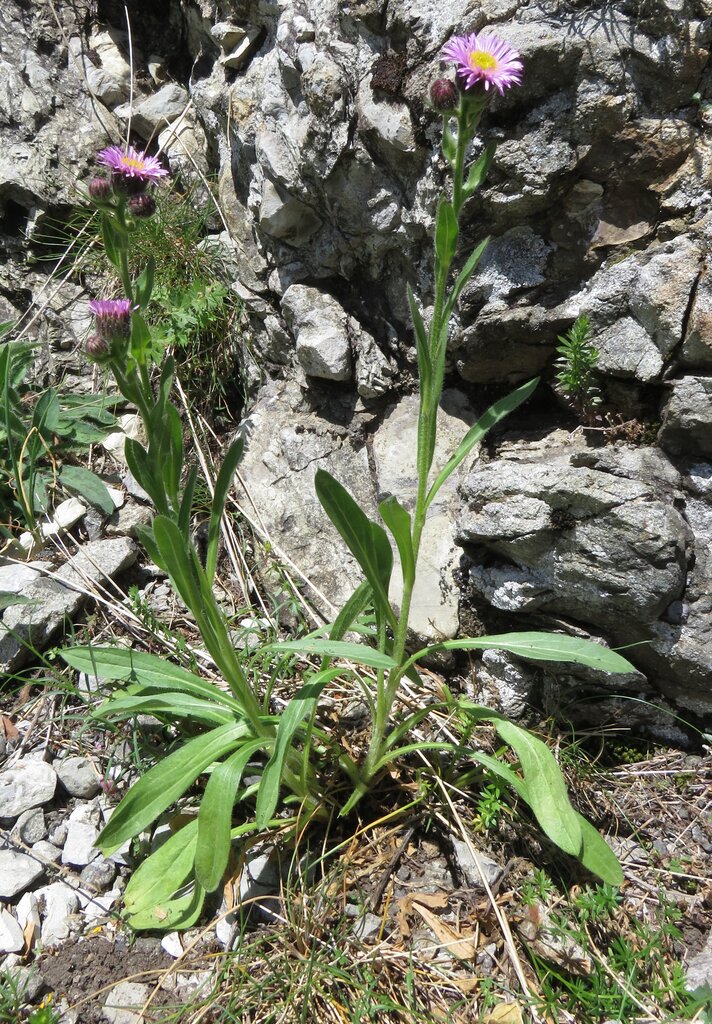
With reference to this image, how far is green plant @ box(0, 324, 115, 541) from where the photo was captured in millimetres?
2744

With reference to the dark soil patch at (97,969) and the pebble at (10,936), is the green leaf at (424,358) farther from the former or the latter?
the pebble at (10,936)

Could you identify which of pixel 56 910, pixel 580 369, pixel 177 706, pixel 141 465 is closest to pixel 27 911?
pixel 56 910

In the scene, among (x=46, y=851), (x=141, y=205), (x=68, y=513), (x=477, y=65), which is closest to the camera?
(x=477, y=65)

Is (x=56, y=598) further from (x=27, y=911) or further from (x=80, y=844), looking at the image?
(x=27, y=911)

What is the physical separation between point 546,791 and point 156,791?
2.97ft

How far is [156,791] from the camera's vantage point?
69.0 inches

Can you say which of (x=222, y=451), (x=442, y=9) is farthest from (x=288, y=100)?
(x=222, y=451)

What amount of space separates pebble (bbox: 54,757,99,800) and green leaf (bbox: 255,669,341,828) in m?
0.70

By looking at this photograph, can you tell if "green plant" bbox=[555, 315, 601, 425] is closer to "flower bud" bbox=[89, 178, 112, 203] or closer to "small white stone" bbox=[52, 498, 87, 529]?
"flower bud" bbox=[89, 178, 112, 203]

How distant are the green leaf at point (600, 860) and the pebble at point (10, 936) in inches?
52.8

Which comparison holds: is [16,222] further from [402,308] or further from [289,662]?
[289,662]

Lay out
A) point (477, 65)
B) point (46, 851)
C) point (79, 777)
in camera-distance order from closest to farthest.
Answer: point (477, 65)
point (46, 851)
point (79, 777)

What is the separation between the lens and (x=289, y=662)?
7.54 ft

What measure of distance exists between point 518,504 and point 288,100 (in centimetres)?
179
